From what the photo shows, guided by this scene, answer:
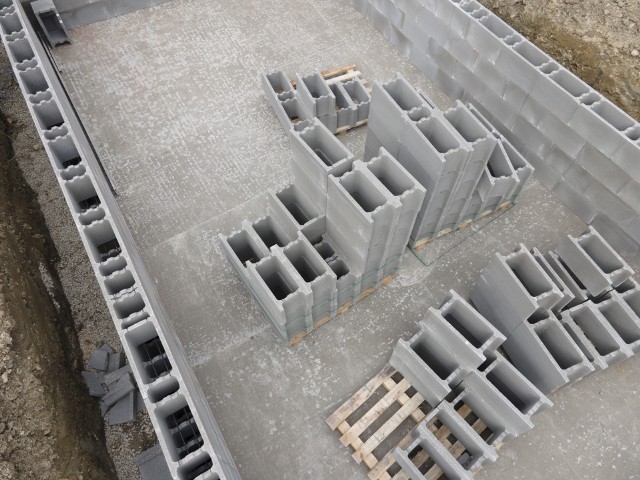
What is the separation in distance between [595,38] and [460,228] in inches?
191

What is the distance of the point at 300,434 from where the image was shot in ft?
20.2

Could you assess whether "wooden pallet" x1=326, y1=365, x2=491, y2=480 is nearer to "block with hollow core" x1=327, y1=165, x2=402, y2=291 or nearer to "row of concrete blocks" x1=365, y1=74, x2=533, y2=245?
"block with hollow core" x1=327, y1=165, x2=402, y2=291

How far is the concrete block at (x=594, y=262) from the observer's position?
6.50 meters

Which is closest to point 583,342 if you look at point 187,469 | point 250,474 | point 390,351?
point 390,351

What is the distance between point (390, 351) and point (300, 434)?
1784mm

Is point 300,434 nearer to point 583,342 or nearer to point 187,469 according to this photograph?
point 187,469

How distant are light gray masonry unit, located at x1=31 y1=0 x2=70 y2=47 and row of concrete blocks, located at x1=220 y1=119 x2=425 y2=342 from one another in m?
7.50

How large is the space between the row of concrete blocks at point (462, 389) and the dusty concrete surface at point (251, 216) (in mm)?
679

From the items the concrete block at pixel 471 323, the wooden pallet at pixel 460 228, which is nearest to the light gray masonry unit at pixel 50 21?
the wooden pallet at pixel 460 228

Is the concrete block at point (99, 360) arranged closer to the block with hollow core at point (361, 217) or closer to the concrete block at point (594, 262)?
the block with hollow core at point (361, 217)

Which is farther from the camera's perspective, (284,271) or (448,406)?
(284,271)

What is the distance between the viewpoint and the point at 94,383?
6715mm

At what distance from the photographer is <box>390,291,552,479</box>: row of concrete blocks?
5.34 metres

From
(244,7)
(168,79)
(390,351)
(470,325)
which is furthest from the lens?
(244,7)
